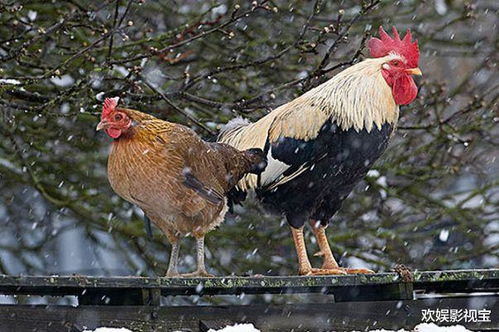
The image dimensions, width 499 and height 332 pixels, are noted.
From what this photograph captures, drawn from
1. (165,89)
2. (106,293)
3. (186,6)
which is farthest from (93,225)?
(106,293)

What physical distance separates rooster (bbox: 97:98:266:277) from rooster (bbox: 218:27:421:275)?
43cm

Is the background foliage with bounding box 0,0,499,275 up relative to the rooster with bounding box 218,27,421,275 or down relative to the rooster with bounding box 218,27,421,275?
down

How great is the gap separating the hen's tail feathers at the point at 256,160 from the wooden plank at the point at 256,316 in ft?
3.48

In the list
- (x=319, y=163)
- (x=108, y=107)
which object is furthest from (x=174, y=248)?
(x=319, y=163)

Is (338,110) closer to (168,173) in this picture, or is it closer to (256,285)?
(168,173)

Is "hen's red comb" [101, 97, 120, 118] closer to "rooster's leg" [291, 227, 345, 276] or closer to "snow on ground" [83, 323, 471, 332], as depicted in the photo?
"snow on ground" [83, 323, 471, 332]

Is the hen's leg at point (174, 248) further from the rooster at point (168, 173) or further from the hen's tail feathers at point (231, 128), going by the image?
the hen's tail feathers at point (231, 128)

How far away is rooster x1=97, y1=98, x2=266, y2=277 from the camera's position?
4141 mm

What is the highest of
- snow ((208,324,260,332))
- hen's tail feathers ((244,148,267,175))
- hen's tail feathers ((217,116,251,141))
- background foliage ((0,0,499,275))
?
snow ((208,324,260,332))

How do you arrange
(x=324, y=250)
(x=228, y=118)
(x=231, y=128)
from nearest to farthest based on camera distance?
(x=324, y=250) < (x=231, y=128) < (x=228, y=118)

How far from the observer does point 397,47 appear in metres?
5.25

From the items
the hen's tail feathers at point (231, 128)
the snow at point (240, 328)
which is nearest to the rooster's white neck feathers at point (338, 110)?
the hen's tail feathers at point (231, 128)

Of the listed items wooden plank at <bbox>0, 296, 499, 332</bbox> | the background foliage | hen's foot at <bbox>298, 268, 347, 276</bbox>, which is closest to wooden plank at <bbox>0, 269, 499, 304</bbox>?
wooden plank at <bbox>0, 296, 499, 332</bbox>

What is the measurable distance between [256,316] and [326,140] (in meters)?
1.36
